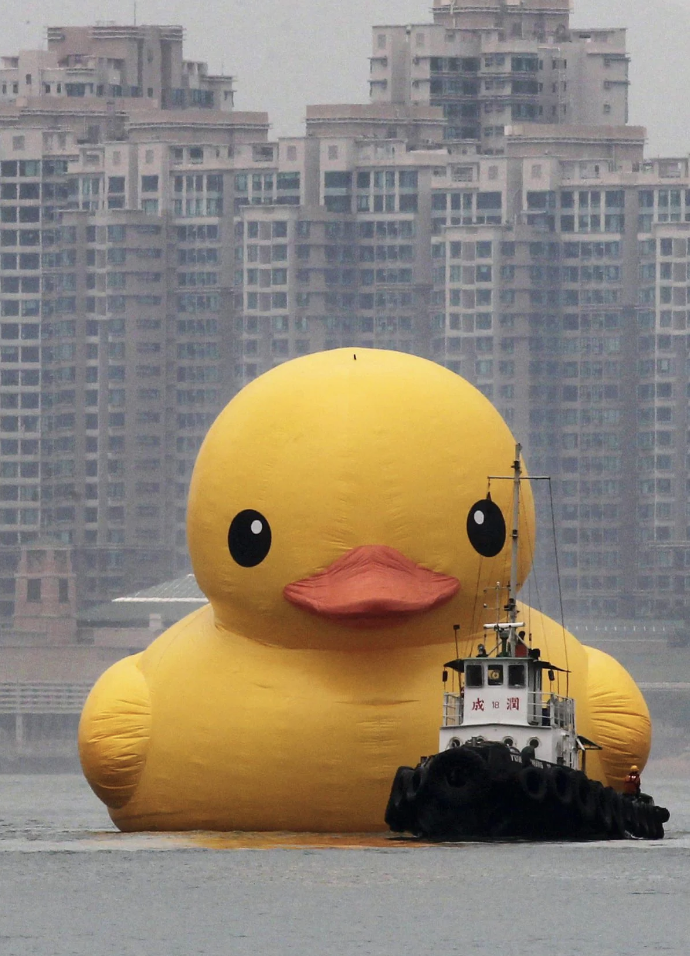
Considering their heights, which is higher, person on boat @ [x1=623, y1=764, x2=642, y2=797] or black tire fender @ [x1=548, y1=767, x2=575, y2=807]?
black tire fender @ [x1=548, y1=767, x2=575, y2=807]

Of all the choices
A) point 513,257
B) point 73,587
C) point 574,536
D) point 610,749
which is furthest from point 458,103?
point 610,749

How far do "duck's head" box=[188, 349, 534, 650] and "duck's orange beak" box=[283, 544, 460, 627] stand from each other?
1cm

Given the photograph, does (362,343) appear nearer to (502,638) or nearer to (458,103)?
(458,103)

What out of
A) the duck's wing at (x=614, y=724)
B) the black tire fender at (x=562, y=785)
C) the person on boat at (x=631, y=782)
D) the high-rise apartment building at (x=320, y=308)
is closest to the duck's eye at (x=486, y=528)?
the duck's wing at (x=614, y=724)

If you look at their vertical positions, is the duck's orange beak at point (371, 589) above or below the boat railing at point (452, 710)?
above

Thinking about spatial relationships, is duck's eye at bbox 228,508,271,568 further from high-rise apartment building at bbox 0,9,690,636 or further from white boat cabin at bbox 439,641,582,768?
high-rise apartment building at bbox 0,9,690,636

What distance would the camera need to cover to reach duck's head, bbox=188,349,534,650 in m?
21.3

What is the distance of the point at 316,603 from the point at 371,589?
489 mm

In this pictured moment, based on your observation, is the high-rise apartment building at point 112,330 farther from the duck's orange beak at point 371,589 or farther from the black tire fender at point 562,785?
the black tire fender at point 562,785

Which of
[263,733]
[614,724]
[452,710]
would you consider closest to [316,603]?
[263,733]

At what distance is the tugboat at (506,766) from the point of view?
20719 mm

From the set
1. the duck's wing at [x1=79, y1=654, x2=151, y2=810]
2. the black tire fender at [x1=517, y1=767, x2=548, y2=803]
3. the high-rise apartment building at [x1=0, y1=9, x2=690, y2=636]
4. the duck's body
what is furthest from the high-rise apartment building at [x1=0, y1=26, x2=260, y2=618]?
the black tire fender at [x1=517, y1=767, x2=548, y2=803]

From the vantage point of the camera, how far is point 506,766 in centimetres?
2070

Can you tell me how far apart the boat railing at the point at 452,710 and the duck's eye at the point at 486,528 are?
47.2 inches
